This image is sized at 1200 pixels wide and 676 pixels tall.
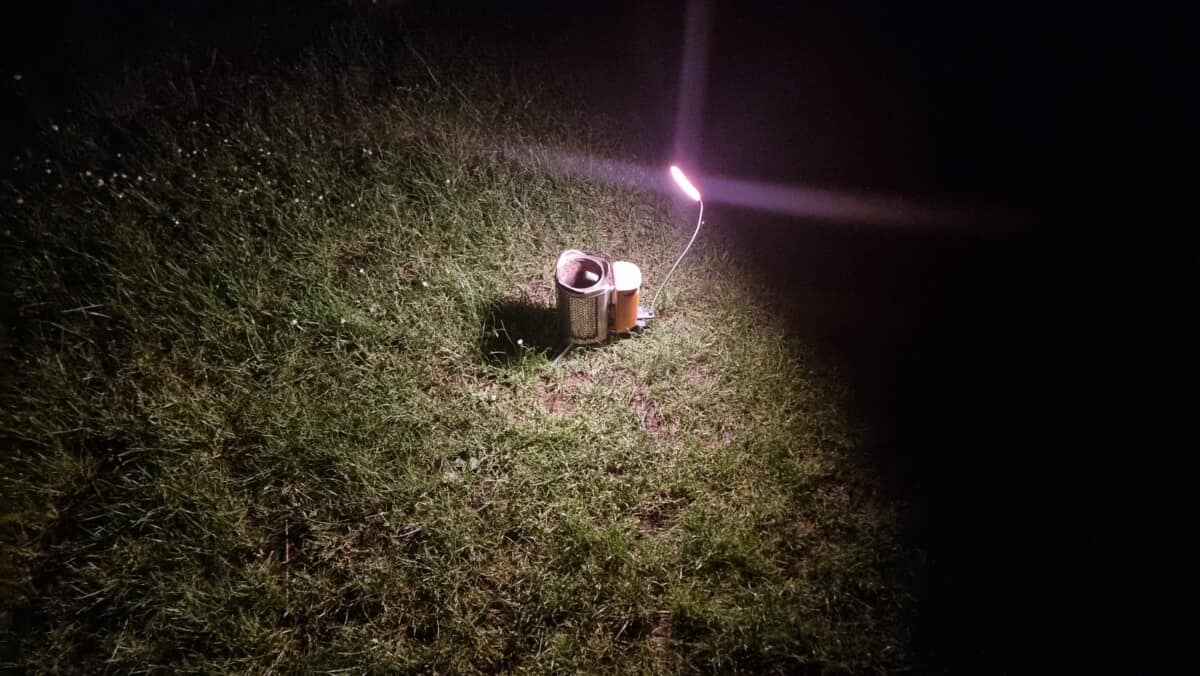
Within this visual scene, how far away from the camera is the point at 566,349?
2727 mm

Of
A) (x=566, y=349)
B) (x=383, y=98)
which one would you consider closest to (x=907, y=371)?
(x=566, y=349)

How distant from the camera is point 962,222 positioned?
12.1 feet

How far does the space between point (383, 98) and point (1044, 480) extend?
14.2 feet

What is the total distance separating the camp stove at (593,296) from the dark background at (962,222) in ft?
3.08

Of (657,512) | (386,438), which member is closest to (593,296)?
(657,512)

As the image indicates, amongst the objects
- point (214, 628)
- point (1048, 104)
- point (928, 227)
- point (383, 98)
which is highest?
point (1048, 104)

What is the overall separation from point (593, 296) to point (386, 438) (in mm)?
1047

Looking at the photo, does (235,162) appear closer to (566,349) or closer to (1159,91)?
(566,349)

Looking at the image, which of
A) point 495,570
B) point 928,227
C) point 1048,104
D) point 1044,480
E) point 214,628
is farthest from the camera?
point 1048,104

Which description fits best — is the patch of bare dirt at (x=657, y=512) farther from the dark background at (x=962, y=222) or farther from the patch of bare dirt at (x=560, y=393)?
the dark background at (x=962, y=222)

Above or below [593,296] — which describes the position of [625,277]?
above

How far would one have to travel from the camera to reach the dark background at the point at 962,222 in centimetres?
221

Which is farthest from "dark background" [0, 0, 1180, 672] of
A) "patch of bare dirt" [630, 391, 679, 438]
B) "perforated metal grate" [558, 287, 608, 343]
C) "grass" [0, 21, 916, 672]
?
"perforated metal grate" [558, 287, 608, 343]

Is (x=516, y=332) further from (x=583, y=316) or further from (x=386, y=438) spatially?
(x=386, y=438)
